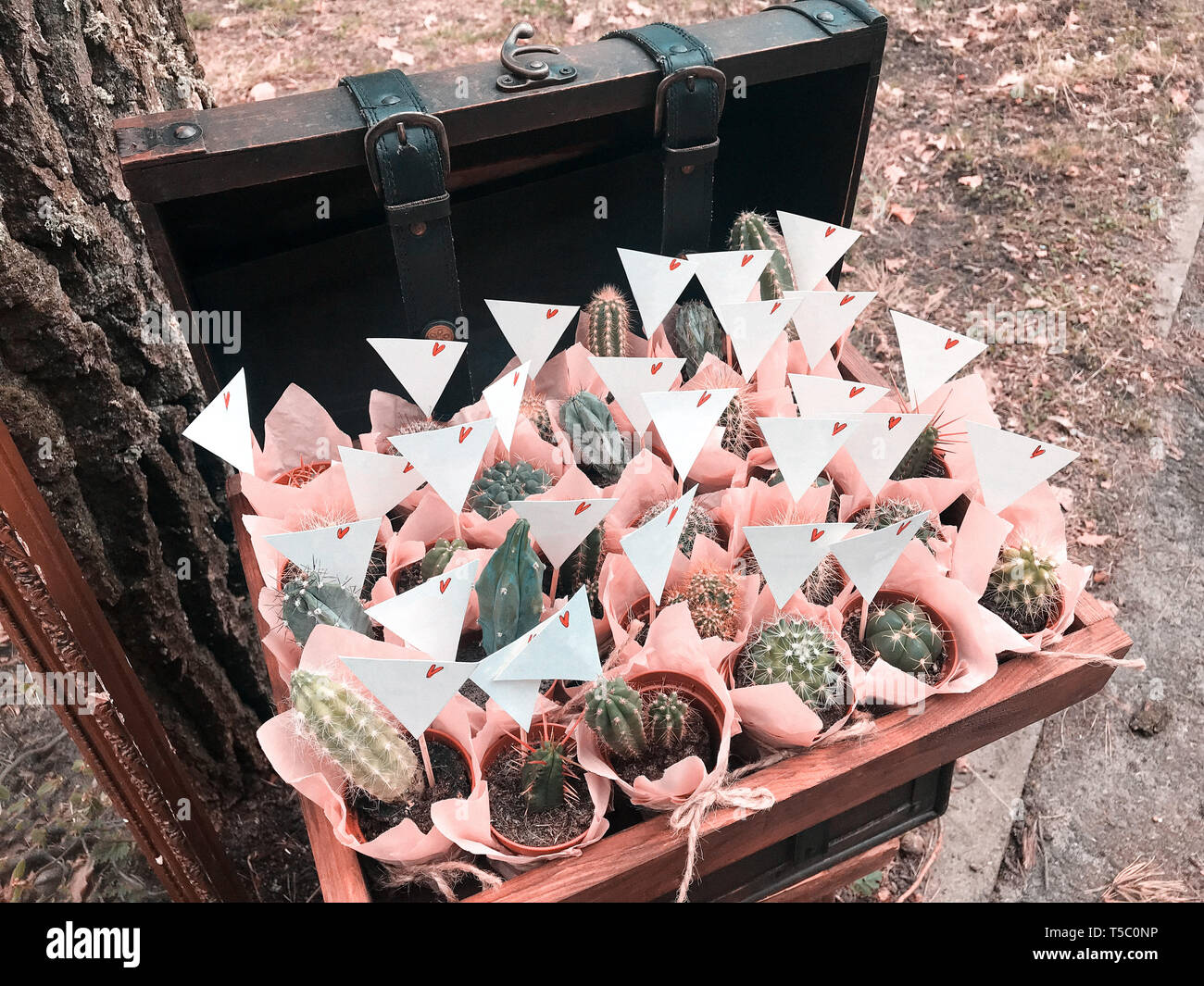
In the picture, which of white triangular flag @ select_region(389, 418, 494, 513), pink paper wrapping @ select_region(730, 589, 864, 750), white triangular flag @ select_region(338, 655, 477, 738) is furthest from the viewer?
white triangular flag @ select_region(389, 418, 494, 513)

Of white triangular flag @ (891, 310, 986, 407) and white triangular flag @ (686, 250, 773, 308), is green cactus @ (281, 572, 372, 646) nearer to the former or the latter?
white triangular flag @ (686, 250, 773, 308)

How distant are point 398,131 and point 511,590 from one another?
0.64 metres

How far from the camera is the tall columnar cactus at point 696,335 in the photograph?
151cm

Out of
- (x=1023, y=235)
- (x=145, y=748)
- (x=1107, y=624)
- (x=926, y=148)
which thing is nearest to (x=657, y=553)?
(x=1107, y=624)

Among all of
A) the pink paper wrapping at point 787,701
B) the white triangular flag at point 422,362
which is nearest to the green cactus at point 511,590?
the pink paper wrapping at point 787,701

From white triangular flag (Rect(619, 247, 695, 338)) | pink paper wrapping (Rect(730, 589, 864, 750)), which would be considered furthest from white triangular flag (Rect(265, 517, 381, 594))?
white triangular flag (Rect(619, 247, 695, 338))

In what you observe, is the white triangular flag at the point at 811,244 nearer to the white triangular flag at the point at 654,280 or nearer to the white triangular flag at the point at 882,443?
the white triangular flag at the point at 654,280

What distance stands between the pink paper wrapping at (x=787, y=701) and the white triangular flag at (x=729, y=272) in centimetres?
48

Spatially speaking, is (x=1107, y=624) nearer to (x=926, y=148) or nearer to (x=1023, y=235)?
(x=1023, y=235)

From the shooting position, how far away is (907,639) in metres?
1.09

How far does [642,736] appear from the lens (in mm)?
984

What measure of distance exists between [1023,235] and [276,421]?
2.72 meters

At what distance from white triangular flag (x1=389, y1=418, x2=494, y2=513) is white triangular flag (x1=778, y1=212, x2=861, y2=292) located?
0.66 m

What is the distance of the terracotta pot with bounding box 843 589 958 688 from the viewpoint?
111cm
